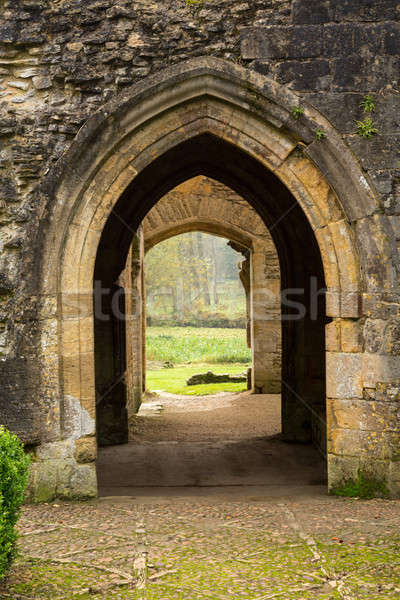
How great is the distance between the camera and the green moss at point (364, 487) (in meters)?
5.05

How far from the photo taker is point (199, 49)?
505 centimetres

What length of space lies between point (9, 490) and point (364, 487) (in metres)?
2.88

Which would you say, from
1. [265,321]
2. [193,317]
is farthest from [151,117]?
[193,317]

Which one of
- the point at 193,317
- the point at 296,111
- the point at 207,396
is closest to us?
the point at 296,111

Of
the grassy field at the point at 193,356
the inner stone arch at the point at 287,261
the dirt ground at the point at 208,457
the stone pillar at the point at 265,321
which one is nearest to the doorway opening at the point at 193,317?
the grassy field at the point at 193,356

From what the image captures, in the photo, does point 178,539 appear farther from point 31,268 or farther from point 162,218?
point 162,218

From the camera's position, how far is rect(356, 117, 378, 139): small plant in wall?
504 centimetres

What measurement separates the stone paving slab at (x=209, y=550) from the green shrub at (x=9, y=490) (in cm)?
27

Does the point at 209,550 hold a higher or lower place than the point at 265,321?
lower

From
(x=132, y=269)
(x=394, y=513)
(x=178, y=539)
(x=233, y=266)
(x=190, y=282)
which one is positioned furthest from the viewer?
(x=233, y=266)

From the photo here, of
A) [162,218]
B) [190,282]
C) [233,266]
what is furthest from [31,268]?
[233,266]

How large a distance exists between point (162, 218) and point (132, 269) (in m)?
1.89

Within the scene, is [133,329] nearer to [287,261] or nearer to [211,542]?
[287,261]

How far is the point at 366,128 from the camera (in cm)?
504
